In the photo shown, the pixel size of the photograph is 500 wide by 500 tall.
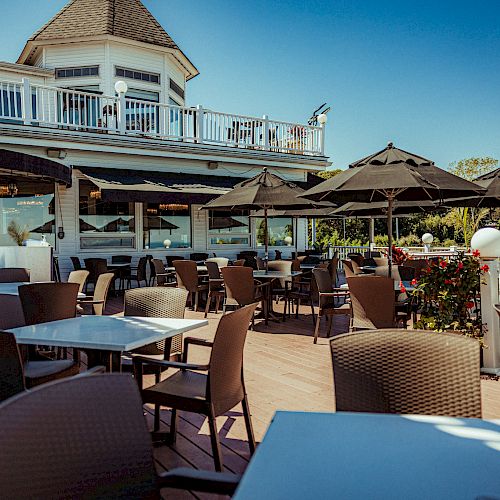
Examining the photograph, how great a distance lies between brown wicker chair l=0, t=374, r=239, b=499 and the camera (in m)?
1.25

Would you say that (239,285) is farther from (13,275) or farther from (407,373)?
(407,373)

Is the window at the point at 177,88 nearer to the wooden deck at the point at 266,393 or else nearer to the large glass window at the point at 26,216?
the large glass window at the point at 26,216

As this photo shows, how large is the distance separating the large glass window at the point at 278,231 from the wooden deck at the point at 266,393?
7620mm

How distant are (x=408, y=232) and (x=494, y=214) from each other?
14.3 ft

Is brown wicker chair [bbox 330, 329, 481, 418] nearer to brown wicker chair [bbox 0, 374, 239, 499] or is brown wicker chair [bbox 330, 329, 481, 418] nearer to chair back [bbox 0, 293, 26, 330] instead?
brown wicker chair [bbox 0, 374, 239, 499]

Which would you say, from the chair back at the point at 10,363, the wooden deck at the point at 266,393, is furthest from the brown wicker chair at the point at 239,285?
the chair back at the point at 10,363

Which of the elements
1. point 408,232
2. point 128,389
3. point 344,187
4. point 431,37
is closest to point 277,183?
point 344,187

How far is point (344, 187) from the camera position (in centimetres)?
579

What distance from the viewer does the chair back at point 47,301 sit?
423cm

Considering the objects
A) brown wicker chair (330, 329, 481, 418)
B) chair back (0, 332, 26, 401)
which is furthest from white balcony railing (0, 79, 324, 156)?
brown wicker chair (330, 329, 481, 418)

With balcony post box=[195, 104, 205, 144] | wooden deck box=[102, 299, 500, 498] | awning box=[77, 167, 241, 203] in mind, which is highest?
balcony post box=[195, 104, 205, 144]

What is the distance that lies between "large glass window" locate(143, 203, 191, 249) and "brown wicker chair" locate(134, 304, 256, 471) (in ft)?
33.1

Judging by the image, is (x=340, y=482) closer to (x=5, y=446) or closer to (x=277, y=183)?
(x=5, y=446)

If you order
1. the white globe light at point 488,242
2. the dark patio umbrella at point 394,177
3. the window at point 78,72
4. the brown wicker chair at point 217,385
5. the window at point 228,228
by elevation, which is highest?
the window at point 78,72
